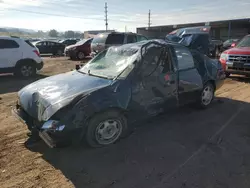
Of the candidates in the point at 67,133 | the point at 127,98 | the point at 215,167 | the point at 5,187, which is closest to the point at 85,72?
the point at 127,98

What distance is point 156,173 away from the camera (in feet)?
10.3

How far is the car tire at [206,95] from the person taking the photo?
18.2ft

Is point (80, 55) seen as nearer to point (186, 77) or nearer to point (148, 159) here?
point (186, 77)

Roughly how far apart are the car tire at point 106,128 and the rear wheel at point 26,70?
7724 millimetres

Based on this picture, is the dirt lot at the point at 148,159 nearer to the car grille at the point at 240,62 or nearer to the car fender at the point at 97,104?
the car fender at the point at 97,104

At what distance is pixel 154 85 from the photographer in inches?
168

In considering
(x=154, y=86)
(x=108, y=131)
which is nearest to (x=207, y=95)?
(x=154, y=86)

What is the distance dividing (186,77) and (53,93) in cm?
A: 277

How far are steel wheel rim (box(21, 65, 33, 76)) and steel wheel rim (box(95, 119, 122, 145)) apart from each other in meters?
7.76

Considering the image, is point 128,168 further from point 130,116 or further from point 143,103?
point 143,103

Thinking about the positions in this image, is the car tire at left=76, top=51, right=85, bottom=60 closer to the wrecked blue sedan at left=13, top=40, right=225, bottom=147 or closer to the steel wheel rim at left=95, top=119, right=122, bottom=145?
the wrecked blue sedan at left=13, top=40, right=225, bottom=147

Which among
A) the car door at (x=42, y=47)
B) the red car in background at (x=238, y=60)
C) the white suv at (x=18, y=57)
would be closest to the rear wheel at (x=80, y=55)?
the car door at (x=42, y=47)

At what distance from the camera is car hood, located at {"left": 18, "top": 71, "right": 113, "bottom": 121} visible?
338cm

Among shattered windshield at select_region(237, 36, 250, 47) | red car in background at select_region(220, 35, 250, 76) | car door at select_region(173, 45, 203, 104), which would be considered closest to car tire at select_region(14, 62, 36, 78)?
car door at select_region(173, 45, 203, 104)
